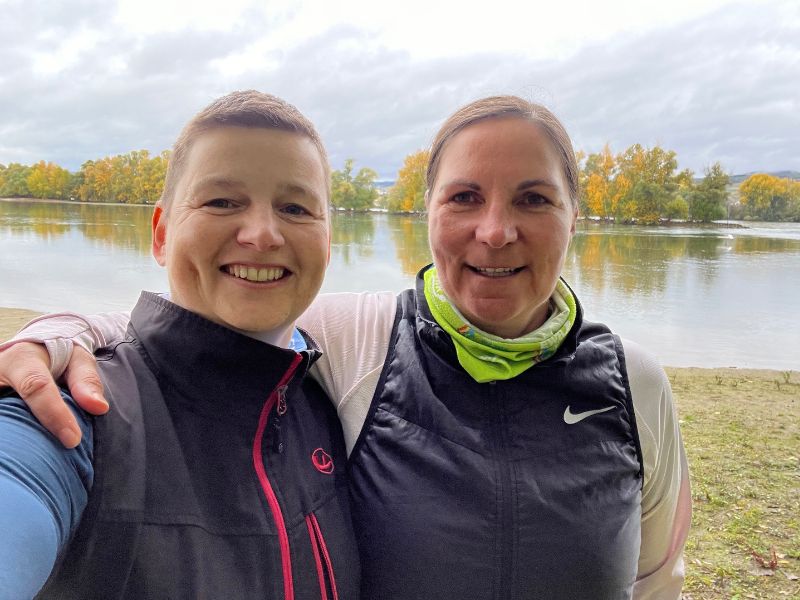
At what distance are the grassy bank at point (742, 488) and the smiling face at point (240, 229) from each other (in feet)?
13.0

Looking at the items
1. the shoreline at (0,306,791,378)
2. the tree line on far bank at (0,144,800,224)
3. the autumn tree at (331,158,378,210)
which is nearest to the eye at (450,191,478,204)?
the shoreline at (0,306,791,378)

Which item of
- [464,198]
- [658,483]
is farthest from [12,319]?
[658,483]

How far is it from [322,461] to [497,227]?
3.33ft

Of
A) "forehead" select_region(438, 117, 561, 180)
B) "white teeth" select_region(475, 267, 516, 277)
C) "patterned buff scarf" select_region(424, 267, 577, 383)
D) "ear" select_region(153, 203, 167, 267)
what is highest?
"forehead" select_region(438, 117, 561, 180)

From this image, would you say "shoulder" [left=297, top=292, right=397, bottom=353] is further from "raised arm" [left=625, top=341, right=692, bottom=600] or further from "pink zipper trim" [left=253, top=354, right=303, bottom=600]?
"raised arm" [left=625, top=341, right=692, bottom=600]

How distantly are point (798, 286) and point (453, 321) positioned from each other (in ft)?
93.1

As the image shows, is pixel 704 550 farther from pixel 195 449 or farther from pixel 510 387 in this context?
pixel 195 449

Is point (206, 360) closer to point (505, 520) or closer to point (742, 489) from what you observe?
point (505, 520)

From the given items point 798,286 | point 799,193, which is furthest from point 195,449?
point 799,193

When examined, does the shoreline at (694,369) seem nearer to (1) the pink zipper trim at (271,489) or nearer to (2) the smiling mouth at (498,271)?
(2) the smiling mouth at (498,271)

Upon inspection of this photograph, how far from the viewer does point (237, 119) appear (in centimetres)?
172

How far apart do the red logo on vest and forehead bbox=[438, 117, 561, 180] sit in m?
1.15

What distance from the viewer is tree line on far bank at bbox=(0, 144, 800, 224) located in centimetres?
7850

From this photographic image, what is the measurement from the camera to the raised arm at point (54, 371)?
1.25 meters
